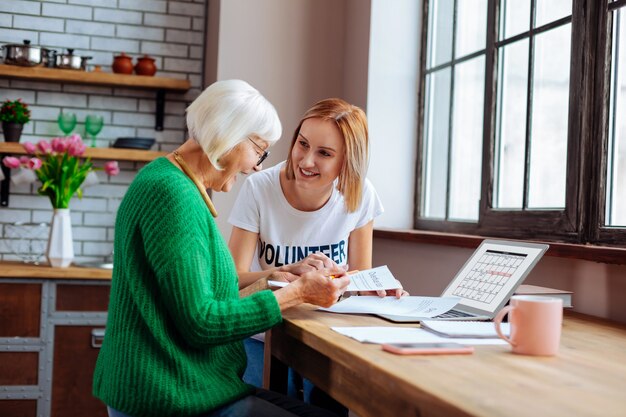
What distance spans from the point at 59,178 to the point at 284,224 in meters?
1.86

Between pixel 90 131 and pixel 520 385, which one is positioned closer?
pixel 520 385

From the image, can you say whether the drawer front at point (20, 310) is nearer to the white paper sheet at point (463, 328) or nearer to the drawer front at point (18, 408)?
the drawer front at point (18, 408)

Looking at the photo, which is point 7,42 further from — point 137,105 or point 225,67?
point 225,67

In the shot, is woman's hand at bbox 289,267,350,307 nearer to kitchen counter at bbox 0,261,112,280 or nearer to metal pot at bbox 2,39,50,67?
kitchen counter at bbox 0,261,112,280

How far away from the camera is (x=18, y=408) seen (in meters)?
3.61

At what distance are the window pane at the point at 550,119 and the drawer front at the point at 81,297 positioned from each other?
2095mm

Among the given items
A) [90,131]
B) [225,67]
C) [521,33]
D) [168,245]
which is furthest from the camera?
[90,131]

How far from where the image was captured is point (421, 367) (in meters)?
1.26

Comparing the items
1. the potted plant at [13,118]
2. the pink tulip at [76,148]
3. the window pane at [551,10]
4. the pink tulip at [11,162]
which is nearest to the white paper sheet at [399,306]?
the window pane at [551,10]

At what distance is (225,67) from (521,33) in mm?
1565

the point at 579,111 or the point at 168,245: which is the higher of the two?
the point at 579,111

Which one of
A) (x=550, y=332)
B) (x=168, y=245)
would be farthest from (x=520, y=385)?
(x=168, y=245)

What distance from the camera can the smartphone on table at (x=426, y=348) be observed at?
4.50 ft

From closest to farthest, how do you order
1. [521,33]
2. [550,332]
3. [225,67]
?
[550,332] < [521,33] < [225,67]
